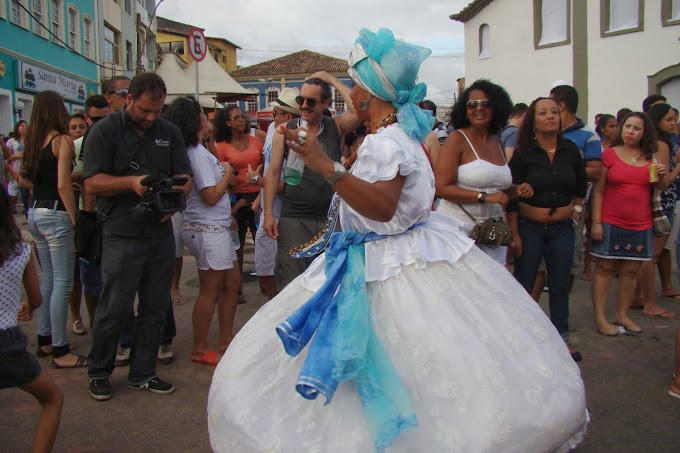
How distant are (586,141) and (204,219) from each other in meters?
3.20

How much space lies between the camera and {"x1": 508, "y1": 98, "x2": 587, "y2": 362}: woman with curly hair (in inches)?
177

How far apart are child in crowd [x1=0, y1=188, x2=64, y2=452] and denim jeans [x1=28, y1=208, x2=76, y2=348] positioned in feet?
5.36

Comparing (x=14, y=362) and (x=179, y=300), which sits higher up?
(x=14, y=362)

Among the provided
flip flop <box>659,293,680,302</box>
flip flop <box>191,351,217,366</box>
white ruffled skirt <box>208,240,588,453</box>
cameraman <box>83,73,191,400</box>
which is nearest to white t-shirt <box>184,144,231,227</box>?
cameraman <box>83,73,191,400</box>

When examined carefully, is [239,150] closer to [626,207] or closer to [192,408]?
[192,408]

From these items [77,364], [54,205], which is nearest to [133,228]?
[54,205]

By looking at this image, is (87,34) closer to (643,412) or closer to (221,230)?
(221,230)

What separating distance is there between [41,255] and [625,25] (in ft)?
60.1

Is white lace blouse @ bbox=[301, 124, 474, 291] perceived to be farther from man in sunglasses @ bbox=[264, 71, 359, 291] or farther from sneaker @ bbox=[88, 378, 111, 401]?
sneaker @ bbox=[88, 378, 111, 401]

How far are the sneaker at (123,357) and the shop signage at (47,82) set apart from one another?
14511 mm

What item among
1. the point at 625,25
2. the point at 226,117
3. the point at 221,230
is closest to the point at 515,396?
the point at 221,230

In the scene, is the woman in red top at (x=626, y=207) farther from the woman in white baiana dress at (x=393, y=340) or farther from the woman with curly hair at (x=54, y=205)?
the woman with curly hair at (x=54, y=205)

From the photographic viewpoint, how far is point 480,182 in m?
4.09

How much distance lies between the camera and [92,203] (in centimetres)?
441
